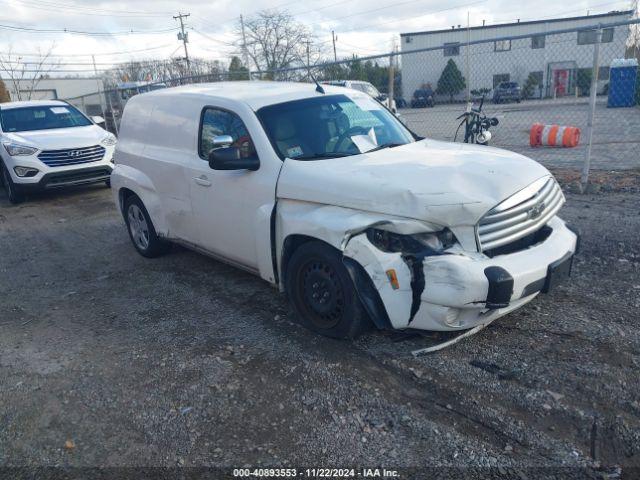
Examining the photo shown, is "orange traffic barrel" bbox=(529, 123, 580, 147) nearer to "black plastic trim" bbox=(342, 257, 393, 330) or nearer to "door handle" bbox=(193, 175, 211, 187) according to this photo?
"door handle" bbox=(193, 175, 211, 187)

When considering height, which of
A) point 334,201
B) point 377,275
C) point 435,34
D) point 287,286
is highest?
point 435,34

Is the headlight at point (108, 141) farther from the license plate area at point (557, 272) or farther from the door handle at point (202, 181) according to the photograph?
the license plate area at point (557, 272)

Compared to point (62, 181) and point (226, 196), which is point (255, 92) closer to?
point (226, 196)

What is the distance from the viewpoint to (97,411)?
3.35 metres

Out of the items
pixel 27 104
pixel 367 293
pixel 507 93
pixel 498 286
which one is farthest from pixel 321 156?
pixel 507 93

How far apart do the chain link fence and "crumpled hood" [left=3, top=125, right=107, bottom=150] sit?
145 inches

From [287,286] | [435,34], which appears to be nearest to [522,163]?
[287,286]

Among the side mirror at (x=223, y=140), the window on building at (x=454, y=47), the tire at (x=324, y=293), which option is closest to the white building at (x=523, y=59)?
the window on building at (x=454, y=47)

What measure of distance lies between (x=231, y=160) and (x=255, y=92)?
39.4 inches

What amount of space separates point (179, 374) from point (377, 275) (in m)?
1.57

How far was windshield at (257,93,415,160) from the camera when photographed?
436cm

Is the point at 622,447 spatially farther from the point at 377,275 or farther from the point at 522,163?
the point at 522,163

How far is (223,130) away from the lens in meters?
4.78

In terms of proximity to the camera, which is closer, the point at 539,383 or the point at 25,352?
the point at 539,383
